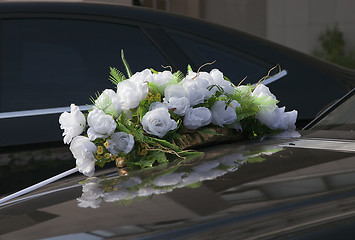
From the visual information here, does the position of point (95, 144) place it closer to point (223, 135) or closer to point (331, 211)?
point (223, 135)

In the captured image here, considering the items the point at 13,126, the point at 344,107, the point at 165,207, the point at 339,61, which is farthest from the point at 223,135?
the point at 339,61

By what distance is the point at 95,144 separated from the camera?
1997 millimetres

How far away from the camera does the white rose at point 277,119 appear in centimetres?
228

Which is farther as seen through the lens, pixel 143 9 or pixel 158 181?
pixel 143 9

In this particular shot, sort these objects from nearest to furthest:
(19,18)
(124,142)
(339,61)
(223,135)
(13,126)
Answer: (124,142) < (223,135) < (13,126) < (19,18) < (339,61)

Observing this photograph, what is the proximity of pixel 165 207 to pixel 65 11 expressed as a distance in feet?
6.64

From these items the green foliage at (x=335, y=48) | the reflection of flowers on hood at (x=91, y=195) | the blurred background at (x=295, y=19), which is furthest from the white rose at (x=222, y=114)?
the green foliage at (x=335, y=48)

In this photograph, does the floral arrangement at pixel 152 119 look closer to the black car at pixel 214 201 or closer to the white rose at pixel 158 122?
the white rose at pixel 158 122

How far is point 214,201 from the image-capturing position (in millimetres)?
1407

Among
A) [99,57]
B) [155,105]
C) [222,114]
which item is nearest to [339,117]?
[222,114]

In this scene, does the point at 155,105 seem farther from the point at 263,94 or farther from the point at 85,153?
the point at 263,94

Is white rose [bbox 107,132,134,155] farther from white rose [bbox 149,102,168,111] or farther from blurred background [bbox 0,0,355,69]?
blurred background [bbox 0,0,355,69]

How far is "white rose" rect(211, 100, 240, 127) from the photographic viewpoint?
2.15 meters

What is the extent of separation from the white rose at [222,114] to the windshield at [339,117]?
1.28ft
